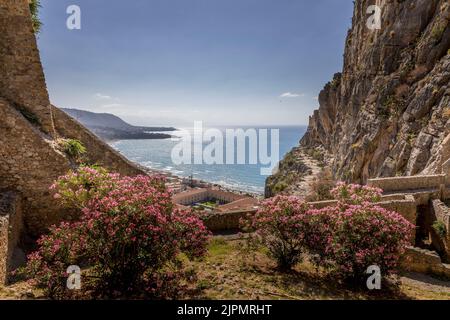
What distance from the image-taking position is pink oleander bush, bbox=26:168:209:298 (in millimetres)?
5574

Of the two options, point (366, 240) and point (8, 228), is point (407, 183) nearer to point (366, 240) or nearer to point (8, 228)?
point (366, 240)

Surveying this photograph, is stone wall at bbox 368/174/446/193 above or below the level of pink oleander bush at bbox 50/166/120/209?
below

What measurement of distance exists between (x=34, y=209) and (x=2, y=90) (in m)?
3.64

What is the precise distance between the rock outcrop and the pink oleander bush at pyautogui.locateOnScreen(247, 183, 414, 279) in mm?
6135

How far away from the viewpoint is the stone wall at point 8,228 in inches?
256

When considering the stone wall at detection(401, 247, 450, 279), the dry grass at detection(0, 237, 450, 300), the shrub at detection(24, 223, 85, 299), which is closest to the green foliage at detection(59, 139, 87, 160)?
the shrub at detection(24, 223, 85, 299)

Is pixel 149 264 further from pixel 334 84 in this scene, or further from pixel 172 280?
pixel 334 84

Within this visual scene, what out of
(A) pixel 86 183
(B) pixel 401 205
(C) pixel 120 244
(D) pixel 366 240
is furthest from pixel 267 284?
(B) pixel 401 205

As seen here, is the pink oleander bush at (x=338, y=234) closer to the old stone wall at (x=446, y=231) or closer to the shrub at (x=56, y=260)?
the shrub at (x=56, y=260)

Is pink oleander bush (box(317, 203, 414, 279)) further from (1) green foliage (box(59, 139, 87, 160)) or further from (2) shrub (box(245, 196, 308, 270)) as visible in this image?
(1) green foliage (box(59, 139, 87, 160))

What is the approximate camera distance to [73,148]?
995 cm

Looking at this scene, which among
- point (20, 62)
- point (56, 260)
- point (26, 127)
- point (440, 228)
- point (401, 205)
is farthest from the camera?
point (401, 205)

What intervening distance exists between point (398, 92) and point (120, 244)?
38.8 metres

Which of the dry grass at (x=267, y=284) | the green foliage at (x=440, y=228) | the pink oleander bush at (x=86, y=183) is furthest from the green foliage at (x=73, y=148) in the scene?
the green foliage at (x=440, y=228)
